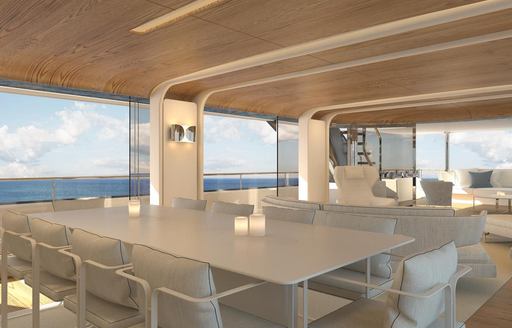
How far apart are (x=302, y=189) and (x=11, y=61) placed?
242 inches

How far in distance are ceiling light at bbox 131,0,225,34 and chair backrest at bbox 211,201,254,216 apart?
5.43ft

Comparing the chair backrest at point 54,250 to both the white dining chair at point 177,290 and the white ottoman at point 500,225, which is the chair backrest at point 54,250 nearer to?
the white dining chair at point 177,290

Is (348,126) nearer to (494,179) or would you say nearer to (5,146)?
(494,179)

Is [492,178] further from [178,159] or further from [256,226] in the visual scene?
[256,226]

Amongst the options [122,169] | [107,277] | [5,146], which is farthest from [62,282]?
[5,146]

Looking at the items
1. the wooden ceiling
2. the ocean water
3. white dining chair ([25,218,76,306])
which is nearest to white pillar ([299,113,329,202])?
the ocean water

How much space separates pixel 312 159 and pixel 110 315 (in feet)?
24.6

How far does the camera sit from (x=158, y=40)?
3824 mm

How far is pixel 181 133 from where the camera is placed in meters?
6.21

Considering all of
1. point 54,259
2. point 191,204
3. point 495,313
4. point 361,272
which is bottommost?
point 495,313

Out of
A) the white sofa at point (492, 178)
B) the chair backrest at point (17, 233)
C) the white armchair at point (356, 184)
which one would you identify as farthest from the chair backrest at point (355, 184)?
the chair backrest at point (17, 233)

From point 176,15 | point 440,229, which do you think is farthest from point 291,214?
point 176,15

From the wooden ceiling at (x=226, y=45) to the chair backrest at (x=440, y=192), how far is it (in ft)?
7.79

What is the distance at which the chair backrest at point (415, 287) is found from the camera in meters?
1.56
